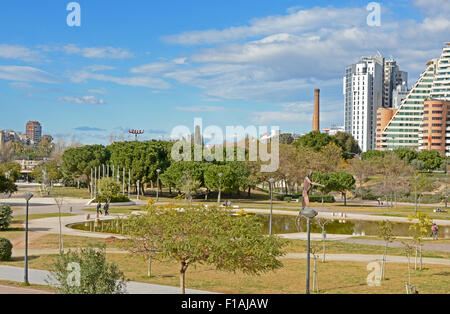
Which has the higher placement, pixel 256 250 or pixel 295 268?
pixel 256 250

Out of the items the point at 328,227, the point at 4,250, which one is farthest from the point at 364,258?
the point at 4,250

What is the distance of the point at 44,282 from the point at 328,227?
105 feet

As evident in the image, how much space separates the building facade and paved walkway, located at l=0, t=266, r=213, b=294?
140335 mm

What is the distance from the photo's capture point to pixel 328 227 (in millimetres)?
47406

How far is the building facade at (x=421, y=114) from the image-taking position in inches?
5787

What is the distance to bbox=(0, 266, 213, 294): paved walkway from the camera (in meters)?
19.9

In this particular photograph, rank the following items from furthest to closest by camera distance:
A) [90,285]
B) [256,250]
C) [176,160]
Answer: [176,160] < [256,250] < [90,285]

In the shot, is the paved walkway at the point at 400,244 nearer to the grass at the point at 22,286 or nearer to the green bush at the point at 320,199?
the grass at the point at 22,286

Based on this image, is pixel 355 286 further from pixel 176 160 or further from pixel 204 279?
pixel 176 160

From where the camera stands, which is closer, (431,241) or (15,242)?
(15,242)

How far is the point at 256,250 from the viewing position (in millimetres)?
17531

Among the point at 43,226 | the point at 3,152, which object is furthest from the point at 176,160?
the point at 3,152

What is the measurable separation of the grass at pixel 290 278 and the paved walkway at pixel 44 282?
93 cm

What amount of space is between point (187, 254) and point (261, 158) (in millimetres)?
72831
